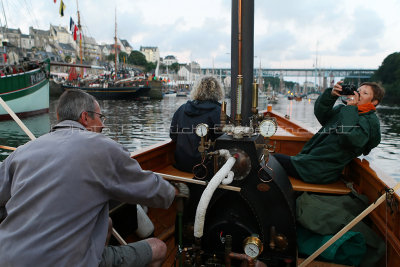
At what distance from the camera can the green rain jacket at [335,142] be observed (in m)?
2.57

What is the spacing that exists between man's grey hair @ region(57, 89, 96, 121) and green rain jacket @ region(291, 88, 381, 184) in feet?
6.76

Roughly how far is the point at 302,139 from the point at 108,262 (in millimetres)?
3072

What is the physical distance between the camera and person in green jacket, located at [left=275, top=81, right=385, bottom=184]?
102 inches

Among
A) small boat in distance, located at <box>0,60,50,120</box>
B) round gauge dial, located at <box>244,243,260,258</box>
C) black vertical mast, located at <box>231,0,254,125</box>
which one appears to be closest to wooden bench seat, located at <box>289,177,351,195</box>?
black vertical mast, located at <box>231,0,254,125</box>

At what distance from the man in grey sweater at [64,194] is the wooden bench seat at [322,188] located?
174 centimetres

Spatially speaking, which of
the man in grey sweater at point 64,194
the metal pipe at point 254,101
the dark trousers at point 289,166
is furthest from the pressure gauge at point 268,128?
the dark trousers at point 289,166

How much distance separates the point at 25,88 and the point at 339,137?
2205 centimetres

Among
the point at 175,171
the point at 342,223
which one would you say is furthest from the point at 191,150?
the point at 342,223

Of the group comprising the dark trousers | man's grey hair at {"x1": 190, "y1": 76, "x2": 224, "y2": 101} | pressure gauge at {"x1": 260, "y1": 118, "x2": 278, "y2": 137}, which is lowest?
the dark trousers

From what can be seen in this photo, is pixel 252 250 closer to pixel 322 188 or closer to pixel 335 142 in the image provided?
pixel 322 188

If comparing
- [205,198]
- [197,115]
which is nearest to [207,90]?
[197,115]

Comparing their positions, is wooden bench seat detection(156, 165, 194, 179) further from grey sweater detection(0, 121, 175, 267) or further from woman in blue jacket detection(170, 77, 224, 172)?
grey sweater detection(0, 121, 175, 267)

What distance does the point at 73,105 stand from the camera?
1536mm

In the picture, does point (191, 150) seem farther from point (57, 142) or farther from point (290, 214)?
point (57, 142)
